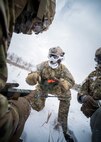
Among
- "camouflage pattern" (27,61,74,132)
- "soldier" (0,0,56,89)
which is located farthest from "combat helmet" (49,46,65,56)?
"soldier" (0,0,56,89)

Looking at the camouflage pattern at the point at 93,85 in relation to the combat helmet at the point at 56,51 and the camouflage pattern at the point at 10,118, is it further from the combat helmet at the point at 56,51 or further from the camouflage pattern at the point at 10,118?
the camouflage pattern at the point at 10,118

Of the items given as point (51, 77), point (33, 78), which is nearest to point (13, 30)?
point (33, 78)

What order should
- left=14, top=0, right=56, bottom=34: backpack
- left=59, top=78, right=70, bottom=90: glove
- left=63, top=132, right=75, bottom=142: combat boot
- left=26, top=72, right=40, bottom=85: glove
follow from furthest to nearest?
left=26, top=72, right=40, bottom=85: glove
left=59, top=78, right=70, bottom=90: glove
left=63, top=132, right=75, bottom=142: combat boot
left=14, top=0, right=56, bottom=34: backpack

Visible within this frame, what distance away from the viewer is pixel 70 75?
16.3 feet

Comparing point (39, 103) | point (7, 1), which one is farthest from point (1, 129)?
point (39, 103)

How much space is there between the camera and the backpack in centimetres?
155

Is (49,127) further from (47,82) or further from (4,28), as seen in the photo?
(4,28)

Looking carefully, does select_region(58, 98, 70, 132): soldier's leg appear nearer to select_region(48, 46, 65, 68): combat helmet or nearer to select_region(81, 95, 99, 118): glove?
select_region(81, 95, 99, 118): glove

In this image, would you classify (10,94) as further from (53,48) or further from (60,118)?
(53,48)

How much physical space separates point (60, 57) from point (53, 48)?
317mm

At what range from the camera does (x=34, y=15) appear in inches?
66.4

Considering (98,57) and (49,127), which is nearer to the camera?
(49,127)

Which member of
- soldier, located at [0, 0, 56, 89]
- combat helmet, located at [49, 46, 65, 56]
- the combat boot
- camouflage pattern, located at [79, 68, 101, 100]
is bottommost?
the combat boot

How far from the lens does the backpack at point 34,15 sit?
155cm
